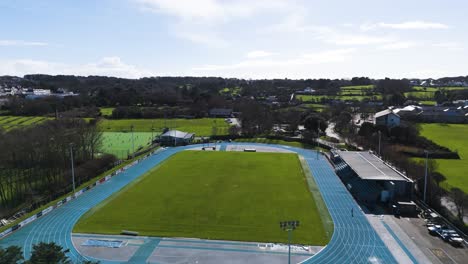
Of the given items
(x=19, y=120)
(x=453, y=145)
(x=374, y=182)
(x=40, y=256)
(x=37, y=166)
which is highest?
(x=19, y=120)

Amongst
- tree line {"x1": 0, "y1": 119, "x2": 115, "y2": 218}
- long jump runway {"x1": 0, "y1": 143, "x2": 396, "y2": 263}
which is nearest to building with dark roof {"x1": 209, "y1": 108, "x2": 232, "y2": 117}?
tree line {"x1": 0, "y1": 119, "x2": 115, "y2": 218}

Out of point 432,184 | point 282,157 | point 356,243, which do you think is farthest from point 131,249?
point 282,157

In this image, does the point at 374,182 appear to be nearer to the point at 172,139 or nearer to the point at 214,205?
the point at 214,205

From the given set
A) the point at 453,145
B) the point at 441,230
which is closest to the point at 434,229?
the point at 441,230

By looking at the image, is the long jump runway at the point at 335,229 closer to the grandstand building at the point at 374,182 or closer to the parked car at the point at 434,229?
the grandstand building at the point at 374,182

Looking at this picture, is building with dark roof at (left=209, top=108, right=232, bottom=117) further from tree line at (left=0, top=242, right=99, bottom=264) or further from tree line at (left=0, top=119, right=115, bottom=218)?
tree line at (left=0, top=242, right=99, bottom=264)

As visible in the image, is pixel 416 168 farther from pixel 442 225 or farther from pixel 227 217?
pixel 227 217
